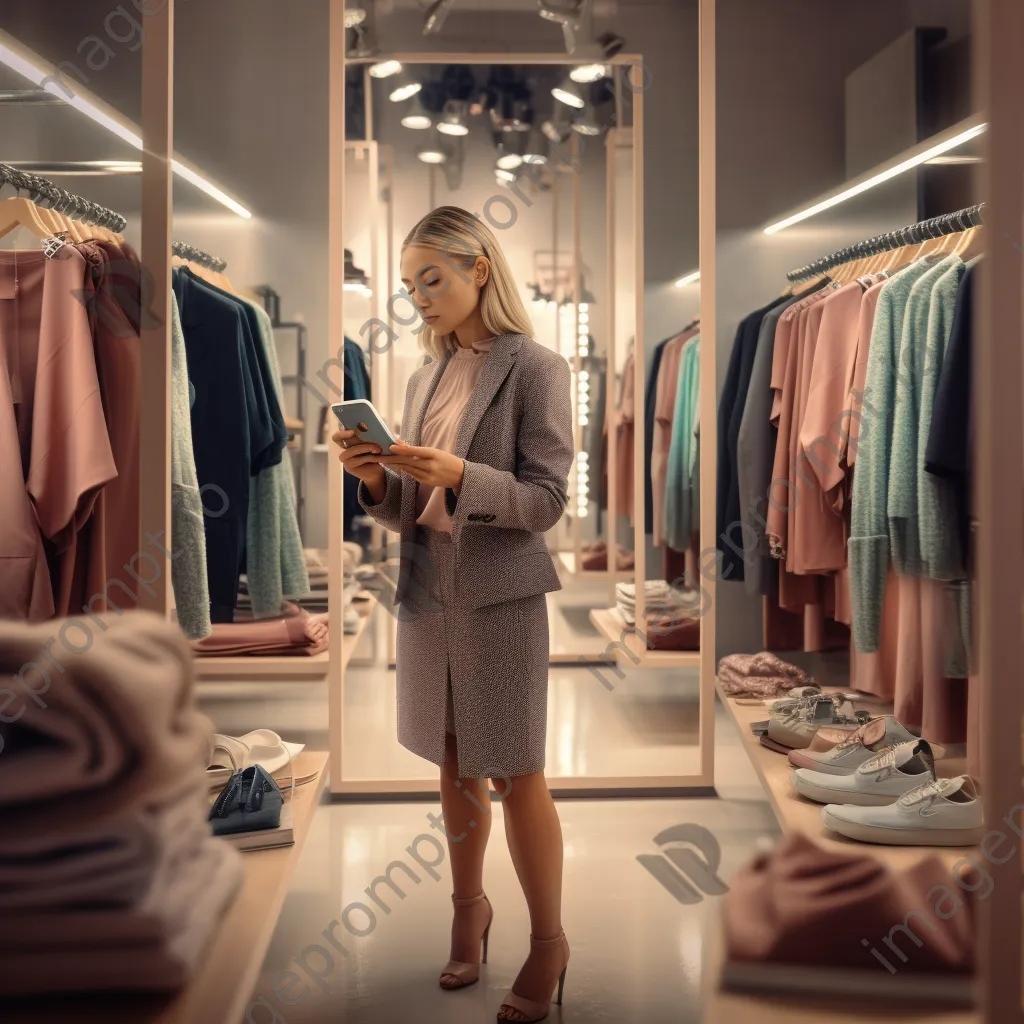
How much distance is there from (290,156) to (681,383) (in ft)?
4.01

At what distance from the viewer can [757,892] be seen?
88cm

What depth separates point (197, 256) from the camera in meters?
1.19

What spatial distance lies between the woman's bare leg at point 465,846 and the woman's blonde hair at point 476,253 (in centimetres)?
68

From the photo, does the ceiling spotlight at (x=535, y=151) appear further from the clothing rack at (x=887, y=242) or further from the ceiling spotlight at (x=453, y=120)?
the clothing rack at (x=887, y=242)

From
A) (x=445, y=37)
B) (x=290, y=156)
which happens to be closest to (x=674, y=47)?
(x=445, y=37)

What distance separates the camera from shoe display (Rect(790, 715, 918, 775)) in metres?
1.30

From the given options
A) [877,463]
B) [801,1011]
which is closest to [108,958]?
[801,1011]

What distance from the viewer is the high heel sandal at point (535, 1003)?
140cm

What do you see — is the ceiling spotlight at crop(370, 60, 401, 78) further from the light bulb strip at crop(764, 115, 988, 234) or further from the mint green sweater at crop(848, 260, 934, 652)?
the mint green sweater at crop(848, 260, 934, 652)

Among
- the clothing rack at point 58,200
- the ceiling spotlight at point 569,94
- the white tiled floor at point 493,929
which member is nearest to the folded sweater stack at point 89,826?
the white tiled floor at point 493,929

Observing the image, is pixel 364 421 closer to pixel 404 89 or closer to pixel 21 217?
pixel 21 217

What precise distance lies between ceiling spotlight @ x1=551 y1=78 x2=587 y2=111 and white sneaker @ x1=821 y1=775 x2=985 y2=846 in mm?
1918

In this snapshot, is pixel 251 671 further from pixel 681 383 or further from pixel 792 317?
pixel 792 317

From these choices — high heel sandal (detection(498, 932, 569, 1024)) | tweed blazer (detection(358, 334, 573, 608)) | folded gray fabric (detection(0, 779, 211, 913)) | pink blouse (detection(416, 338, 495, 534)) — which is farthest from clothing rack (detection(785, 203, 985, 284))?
high heel sandal (detection(498, 932, 569, 1024))
